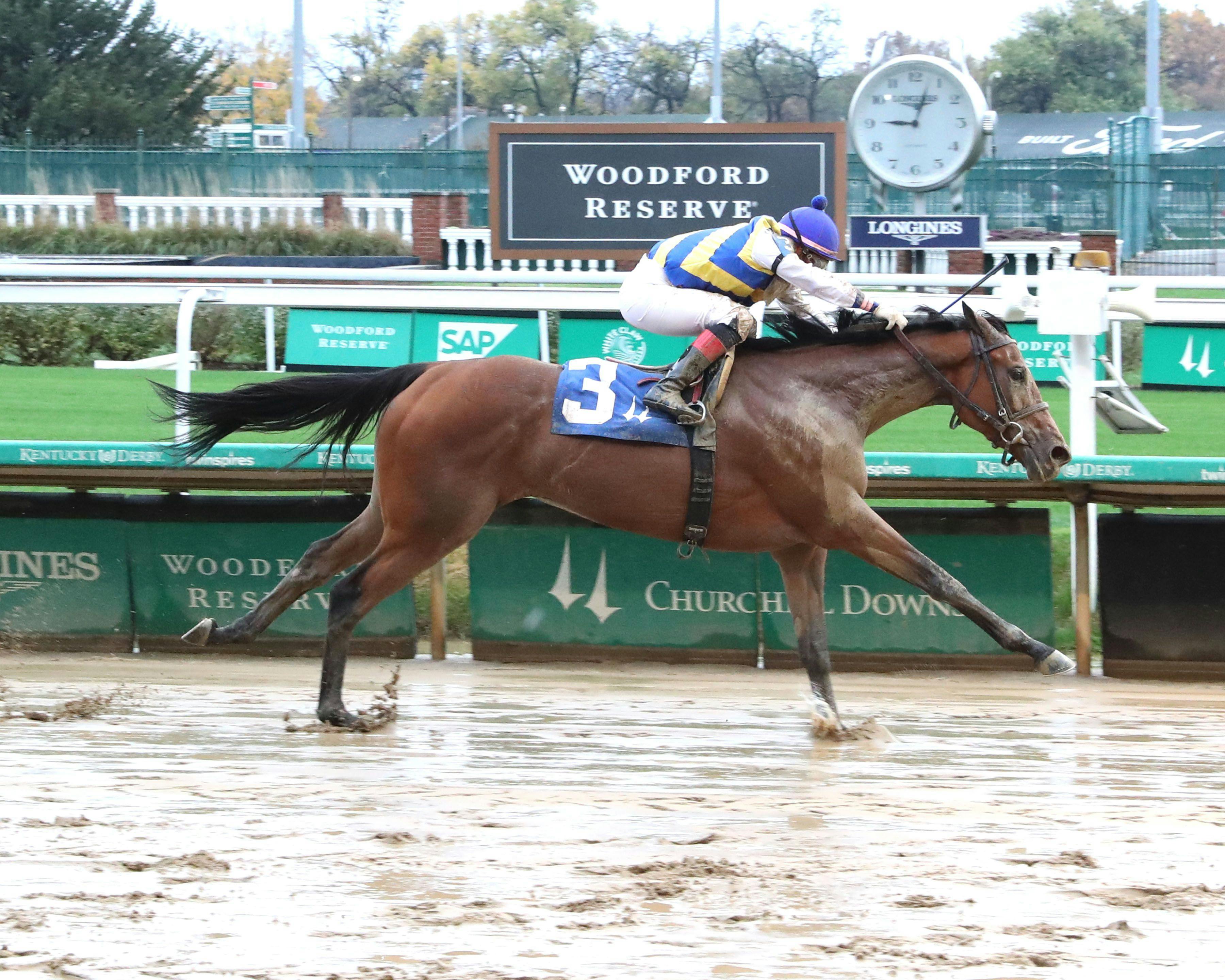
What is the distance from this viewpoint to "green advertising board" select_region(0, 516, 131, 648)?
22.3 feet

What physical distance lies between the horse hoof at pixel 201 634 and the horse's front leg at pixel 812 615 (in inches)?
81.9

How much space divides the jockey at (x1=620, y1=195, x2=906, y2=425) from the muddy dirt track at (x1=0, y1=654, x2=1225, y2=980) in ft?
4.24

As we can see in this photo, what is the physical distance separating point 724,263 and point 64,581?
3.38 m

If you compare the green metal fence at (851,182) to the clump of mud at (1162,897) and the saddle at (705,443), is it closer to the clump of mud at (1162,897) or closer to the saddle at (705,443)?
the saddle at (705,443)

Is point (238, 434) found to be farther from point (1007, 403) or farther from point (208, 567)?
point (1007, 403)

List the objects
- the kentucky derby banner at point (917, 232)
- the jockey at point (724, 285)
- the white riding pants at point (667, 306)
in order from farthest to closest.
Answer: the kentucky derby banner at point (917, 232), the white riding pants at point (667, 306), the jockey at point (724, 285)

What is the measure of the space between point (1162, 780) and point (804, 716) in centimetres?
136

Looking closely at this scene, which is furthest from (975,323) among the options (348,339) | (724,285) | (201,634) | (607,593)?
(348,339)

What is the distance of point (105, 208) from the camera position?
2302cm

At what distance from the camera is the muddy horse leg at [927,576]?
17.2 feet

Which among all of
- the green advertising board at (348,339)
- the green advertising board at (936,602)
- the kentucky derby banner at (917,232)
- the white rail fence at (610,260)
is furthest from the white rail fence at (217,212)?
the green advertising board at (936,602)

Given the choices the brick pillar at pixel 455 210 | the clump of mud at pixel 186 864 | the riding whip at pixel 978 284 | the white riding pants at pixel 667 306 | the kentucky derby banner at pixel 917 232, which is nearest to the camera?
the clump of mud at pixel 186 864

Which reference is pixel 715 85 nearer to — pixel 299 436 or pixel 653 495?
pixel 299 436

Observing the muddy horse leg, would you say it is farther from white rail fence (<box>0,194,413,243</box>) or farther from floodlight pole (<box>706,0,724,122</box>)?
floodlight pole (<box>706,0,724,122</box>)
